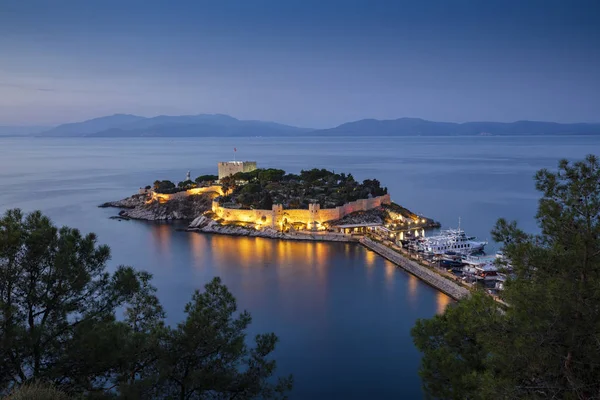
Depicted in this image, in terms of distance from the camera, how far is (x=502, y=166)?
67.2 metres

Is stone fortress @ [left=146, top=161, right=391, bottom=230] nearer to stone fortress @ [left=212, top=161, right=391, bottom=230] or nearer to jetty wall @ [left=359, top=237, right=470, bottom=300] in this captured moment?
stone fortress @ [left=212, top=161, right=391, bottom=230]

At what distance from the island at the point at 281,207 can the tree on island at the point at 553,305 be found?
835 inches

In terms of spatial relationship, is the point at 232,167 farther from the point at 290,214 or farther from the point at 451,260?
the point at 451,260

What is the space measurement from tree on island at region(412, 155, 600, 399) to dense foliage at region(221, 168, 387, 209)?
23.5 metres

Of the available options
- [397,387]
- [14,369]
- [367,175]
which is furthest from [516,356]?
[367,175]

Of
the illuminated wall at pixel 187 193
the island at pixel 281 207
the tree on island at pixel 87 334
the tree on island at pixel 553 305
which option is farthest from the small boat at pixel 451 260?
the illuminated wall at pixel 187 193

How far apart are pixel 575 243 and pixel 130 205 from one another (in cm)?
3669

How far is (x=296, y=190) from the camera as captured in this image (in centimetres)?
3228

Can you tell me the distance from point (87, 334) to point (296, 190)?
26.8 meters

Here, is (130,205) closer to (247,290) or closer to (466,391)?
(247,290)

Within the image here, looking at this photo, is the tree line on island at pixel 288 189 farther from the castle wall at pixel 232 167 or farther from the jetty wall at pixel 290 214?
the castle wall at pixel 232 167

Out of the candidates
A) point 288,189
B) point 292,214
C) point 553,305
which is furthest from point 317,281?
point 553,305

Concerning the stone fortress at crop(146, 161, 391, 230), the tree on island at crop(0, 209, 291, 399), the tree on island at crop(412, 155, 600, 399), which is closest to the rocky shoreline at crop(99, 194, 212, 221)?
the stone fortress at crop(146, 161, 391, 230)

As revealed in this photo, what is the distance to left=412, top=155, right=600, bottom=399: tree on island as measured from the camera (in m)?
4.23
